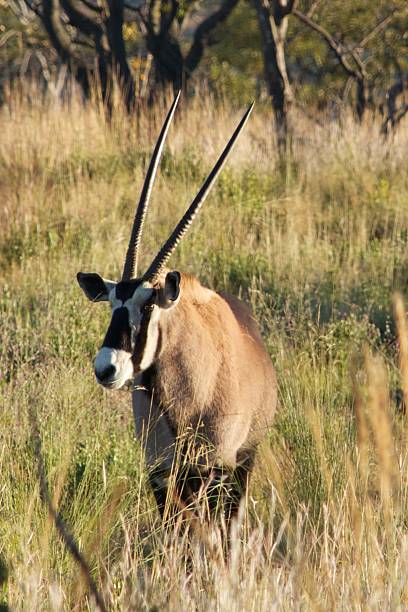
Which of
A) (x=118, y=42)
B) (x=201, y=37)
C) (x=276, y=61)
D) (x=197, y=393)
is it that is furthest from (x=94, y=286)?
(x=201, y=37)

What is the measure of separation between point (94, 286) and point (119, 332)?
0.50 metres

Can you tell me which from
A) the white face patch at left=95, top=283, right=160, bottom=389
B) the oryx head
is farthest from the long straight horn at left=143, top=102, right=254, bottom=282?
the white face patch at left=95, top=283, right=160, bottom=389

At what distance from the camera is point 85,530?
362cm

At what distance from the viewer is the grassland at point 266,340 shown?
2.57 m

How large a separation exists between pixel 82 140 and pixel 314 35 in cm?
1310

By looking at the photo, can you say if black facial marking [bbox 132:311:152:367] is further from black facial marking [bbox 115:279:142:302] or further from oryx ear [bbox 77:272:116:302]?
oryx ear [bbox 77:272:116:302]

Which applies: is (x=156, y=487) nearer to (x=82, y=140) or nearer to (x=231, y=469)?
(x=231, y=469)

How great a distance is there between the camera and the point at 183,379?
152 inches

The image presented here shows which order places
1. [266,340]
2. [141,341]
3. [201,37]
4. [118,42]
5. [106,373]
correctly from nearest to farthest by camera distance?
1. [106,373]
2. [141,341]
3. [266,340]
4. [118,42]
5. [201,37]

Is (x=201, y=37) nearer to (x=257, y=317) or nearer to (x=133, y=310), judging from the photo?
(x=257, y=317)

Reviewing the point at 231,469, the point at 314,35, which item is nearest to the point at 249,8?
the point at 314,35

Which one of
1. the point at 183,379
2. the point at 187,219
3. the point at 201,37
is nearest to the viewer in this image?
the point at 183,379

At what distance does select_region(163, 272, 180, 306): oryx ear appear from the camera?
3646mm

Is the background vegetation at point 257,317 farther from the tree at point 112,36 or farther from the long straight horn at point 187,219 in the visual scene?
the long straight horn at point 187,219
